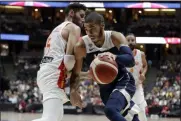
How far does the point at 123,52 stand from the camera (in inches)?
205

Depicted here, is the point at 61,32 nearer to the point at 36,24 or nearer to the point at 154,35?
the point at 154,35

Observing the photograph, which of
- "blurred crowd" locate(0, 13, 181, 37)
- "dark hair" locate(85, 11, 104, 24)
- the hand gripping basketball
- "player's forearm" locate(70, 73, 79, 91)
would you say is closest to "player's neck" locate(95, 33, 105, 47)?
"dark hair" locate(85, 11, 104, 24)

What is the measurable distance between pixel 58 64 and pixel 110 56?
684 millimetres

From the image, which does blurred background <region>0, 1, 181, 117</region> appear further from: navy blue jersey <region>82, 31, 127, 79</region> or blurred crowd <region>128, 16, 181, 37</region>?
navy blue jersey <region>82, 31, 127, 79</region>

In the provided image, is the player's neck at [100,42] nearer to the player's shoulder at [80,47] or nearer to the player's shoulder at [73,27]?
the player's shoulder at [80,47]

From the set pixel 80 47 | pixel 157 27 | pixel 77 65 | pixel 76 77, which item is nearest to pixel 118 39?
pixel 80 47

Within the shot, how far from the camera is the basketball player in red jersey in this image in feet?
17.0

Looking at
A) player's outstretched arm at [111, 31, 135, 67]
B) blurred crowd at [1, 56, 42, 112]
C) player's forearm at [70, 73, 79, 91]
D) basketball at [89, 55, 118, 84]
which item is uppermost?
player's outstretched arm at [111, 31, 135, 67]

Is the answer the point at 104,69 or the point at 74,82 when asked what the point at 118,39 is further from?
the point at 74,82

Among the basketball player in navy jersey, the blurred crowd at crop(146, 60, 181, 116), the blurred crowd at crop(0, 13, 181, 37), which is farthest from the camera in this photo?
the blurred crowd at crop(0, 13, 181, 37)

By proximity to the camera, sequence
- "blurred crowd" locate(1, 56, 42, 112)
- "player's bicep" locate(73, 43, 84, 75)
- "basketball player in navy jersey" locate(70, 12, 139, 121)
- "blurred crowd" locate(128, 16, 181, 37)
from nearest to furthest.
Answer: "basketball player in navy jersey" locate(70, 12, 139, 121), "player's bicep" locate(73, 43, 84, 75), "blurred crowd" locate(1, 56, 42, 112), "blurred crowd" locate(128, 16, 181, 37)

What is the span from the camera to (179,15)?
31.8 m

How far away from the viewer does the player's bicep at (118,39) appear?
530 centimetres

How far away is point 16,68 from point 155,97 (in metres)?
11.4
